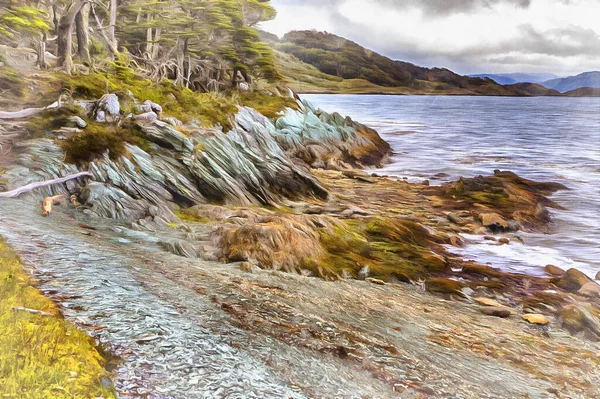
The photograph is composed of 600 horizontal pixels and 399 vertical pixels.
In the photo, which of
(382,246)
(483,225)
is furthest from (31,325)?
(483,225)

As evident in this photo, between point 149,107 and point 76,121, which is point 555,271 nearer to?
point 149,107

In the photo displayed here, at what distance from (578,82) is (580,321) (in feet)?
11.7

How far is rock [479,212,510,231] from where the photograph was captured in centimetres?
512

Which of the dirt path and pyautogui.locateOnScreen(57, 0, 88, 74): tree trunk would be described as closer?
the dirt path

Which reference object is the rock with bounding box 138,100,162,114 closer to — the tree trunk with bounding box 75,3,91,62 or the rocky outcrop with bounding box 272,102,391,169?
the tree trunk with bounding box 75,3,91,62

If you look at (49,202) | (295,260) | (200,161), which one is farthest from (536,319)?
(49,202)

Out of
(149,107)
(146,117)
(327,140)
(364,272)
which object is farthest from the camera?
(327,140)

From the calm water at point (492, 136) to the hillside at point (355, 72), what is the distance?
0.13 meters

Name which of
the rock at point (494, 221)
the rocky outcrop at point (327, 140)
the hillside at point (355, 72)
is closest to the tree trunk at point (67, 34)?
the hillside at point (355, 72)

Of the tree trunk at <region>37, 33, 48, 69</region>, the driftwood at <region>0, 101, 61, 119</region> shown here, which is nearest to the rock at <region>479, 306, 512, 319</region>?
the driftwood at <region>0, 101, 61, 119</region>

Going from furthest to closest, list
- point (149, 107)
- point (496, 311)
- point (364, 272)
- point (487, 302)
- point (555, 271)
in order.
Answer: point (149, 107) < point (364, 272) < point (555, 271) < point (487, 302) < point (496, 311)

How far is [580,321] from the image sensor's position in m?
4.12

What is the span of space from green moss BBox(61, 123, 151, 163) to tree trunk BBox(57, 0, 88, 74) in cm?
99

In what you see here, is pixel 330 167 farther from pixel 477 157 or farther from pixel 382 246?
pixel 477 157
